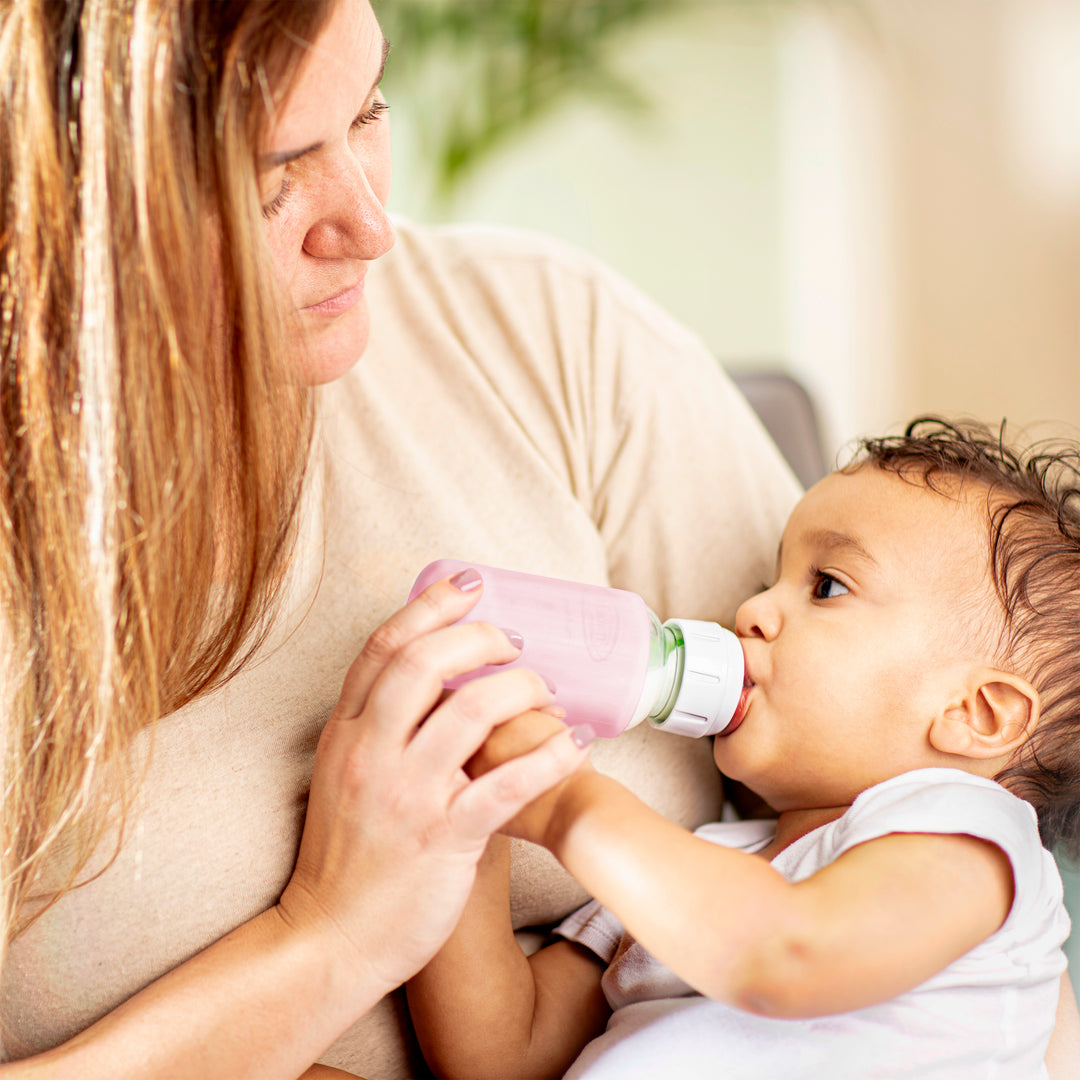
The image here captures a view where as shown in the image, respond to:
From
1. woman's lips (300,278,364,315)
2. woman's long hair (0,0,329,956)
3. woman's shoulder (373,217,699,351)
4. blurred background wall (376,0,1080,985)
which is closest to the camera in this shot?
woman's long hair (0,0,329,956)

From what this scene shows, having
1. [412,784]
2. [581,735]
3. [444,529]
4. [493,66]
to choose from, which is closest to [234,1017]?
[412,784]

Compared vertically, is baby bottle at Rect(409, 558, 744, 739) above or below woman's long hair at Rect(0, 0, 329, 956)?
below

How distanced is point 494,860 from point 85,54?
65 centimetres

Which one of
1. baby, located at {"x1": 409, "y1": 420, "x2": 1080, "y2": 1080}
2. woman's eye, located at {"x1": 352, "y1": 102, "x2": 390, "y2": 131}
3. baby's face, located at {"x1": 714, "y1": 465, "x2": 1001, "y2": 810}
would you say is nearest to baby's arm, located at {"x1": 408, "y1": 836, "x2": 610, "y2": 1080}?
baby, located at {"x1": 409, "y1": 420, "x2": 1080, "y2": 1080}

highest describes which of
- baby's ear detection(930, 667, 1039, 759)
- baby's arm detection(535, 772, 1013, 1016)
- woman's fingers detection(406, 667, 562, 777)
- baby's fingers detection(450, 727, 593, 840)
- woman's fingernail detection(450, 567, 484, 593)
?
woman's fingernail detection(450, 567, 484, 593)

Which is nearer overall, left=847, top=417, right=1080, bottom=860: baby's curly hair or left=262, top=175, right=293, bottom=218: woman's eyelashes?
left=262, top=175, right=293, bottom=218: woman's eyelashes

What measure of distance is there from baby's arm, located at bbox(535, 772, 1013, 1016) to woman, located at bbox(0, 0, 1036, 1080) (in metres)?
0.06

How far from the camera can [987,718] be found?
873 mm

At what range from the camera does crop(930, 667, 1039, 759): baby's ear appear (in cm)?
86

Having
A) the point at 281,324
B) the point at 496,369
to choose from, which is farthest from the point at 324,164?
the point at 496,369

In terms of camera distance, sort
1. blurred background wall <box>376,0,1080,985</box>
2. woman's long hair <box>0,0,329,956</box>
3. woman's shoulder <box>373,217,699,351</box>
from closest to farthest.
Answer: woman's long hair <box>0,0,329,956</box>, woman's shoulder <box>373,217,699,351</box>, blurred background wall <box>376,0,1080,985</box>

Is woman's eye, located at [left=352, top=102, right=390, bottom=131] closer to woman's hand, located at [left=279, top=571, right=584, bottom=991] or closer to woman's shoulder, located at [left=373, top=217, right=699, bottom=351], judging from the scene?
woman's shoulder, located at [left=373, top=217, right=699, bottom=351]

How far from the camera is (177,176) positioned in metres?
0.65

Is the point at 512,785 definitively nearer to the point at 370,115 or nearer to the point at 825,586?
the point at 825,586
